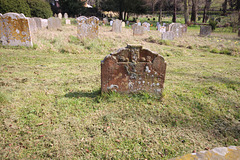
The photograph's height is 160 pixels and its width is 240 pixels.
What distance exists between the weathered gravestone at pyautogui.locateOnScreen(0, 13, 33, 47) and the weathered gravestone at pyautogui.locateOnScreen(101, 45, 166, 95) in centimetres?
627

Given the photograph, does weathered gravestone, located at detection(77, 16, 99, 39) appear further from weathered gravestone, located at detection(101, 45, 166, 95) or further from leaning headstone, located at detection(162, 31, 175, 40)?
weathered gravestone, located at detection(101, 45, 166, 95)

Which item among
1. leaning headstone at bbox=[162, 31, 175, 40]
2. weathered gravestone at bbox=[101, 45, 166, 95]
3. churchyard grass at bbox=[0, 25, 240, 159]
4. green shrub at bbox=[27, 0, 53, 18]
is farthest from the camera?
green shrub at bbox=[27, 0, 53, 18]

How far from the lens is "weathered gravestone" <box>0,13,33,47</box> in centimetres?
766

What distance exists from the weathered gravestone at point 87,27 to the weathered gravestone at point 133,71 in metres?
7.78

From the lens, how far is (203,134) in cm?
299

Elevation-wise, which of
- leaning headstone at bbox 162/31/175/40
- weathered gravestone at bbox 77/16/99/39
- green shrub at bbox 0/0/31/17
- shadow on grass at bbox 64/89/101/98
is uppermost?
green shrub at bbox 0/0/31/17

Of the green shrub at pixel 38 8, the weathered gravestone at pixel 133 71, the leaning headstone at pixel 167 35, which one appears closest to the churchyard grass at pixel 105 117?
the weathered gravestone at pixel 133 71

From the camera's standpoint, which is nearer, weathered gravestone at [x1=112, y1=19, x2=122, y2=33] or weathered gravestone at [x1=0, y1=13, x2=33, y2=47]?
weathered gravestone at [x1=0, y1=13, x2=33, y2=47]

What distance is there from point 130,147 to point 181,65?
551 centimetres

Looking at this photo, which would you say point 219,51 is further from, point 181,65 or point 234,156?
point 234,156

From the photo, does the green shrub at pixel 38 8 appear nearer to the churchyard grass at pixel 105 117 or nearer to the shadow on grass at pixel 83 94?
the churchyard grass at pixel 105 117

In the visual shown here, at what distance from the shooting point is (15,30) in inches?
310

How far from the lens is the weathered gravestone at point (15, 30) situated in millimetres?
7664

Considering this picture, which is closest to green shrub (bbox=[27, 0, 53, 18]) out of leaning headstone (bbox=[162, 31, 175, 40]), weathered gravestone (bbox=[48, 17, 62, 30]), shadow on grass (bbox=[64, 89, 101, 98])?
weathered gravestone (bbox=[48, 17, 62, 30])
